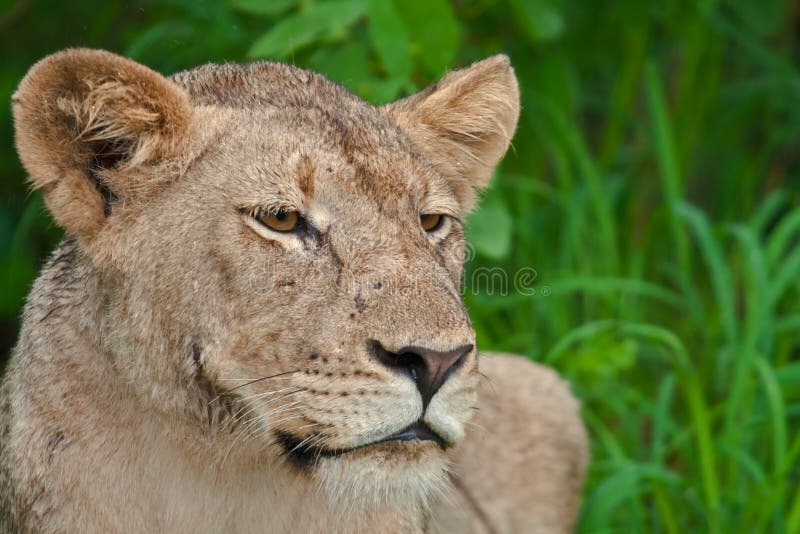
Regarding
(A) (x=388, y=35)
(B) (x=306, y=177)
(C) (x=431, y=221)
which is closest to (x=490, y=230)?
(A) (x=388, y=35)

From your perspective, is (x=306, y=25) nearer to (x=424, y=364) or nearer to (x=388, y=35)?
(x=388, y=35)

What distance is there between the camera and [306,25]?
4.26 meters

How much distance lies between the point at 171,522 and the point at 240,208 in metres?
0.79

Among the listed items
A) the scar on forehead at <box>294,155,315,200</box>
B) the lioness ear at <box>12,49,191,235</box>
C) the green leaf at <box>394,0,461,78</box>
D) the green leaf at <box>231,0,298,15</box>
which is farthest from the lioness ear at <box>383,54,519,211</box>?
the green leaf at <box>231,0,298,15</box>

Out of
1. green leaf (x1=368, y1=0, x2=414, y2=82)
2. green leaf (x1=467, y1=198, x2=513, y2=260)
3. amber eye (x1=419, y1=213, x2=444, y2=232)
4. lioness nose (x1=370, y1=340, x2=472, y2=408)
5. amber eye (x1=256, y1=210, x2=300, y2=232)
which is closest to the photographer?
lioness nose (x1=370, y1=340, x2=472, y2=408)

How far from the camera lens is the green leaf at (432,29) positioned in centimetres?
418

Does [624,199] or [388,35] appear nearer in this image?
[388,35]

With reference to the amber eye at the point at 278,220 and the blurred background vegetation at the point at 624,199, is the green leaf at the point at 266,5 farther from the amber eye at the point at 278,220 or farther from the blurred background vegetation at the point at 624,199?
the amber eye at the point at 278,220

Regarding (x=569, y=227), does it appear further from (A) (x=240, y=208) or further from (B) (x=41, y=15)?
(A) (x=240, y=208)

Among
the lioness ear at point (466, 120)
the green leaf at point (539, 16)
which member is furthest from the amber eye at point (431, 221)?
the green leaf at point (539, 16)

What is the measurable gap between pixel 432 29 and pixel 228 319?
1.61 metres

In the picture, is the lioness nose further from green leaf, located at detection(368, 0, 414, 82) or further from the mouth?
green leaf, located at detection(368, 0, 414, 82)

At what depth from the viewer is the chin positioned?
9.27ft

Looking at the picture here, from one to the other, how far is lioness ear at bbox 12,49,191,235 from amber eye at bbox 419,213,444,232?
0.65 meters
